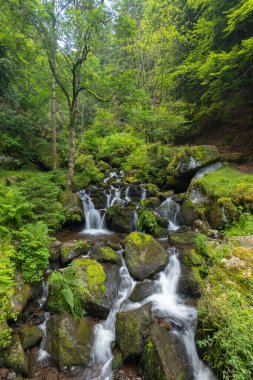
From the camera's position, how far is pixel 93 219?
968cm

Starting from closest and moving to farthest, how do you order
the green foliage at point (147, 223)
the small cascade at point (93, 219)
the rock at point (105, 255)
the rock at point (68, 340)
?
the rock at point (68, 340)
the rock at point (105, 255)
the green foliage at point (147, 223)
the small cascade at point (93, 219)

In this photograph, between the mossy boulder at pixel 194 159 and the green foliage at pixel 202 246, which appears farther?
the mossy boulder at pixel 194 159

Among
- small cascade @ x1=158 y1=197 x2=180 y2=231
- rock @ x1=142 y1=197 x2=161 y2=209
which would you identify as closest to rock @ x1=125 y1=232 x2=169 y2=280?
small cascade @ x1=158 y1=197 x2=180 y2=231

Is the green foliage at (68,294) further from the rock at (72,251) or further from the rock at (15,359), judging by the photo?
the rock at (72,251)

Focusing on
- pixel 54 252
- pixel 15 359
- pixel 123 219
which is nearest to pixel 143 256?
pixel 54 252

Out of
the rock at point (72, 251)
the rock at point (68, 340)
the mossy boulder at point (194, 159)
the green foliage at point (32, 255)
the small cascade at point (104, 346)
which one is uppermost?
the mossy boulder at point (194, 159)

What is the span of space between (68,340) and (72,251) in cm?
252

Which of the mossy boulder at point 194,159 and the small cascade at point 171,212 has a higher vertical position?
the mossy boulder at point 194,159

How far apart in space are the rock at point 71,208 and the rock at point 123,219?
1.51 m

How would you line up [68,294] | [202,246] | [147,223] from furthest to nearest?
[147,223] < [202,246] < [68,294]

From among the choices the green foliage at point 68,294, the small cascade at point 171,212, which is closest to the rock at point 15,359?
the green foliage at point 68,294

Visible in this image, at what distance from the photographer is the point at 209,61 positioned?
9.90 m

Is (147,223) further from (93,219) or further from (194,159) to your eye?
(194,159)

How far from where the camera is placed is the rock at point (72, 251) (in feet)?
19.4
